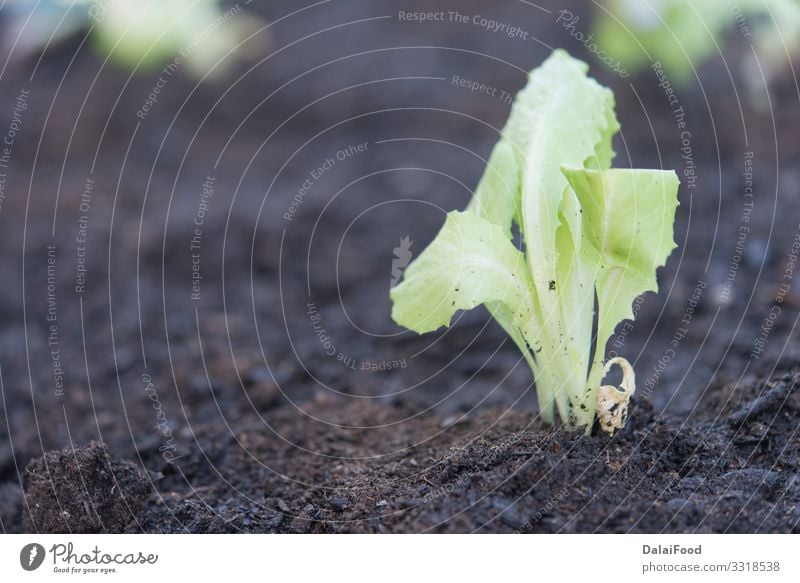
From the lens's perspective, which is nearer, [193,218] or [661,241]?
[661,241]

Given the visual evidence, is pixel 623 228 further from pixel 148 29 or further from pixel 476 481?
pixel 148 29

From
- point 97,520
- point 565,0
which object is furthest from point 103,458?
point 565,0

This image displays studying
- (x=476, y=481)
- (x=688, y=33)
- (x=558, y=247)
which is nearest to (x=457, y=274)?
(x=558, y=247)

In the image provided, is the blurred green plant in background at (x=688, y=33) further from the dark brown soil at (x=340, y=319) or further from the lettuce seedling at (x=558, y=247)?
the lettuce seedling at (x=558, y=247)

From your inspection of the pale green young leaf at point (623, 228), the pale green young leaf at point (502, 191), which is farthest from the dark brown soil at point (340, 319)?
the pale green young leaf at point (502, 191)

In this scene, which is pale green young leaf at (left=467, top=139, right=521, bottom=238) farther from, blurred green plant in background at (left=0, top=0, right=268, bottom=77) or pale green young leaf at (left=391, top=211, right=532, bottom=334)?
blurred green plant in background at (left=0, top=0, right=268, bottom=77)

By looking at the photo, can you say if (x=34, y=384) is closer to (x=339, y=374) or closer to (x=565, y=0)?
(x=339, y=374)

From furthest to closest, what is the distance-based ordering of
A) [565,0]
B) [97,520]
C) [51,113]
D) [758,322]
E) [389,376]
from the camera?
[565,0]
[51,113]
[389,376]
[758,322]
[97,520]
